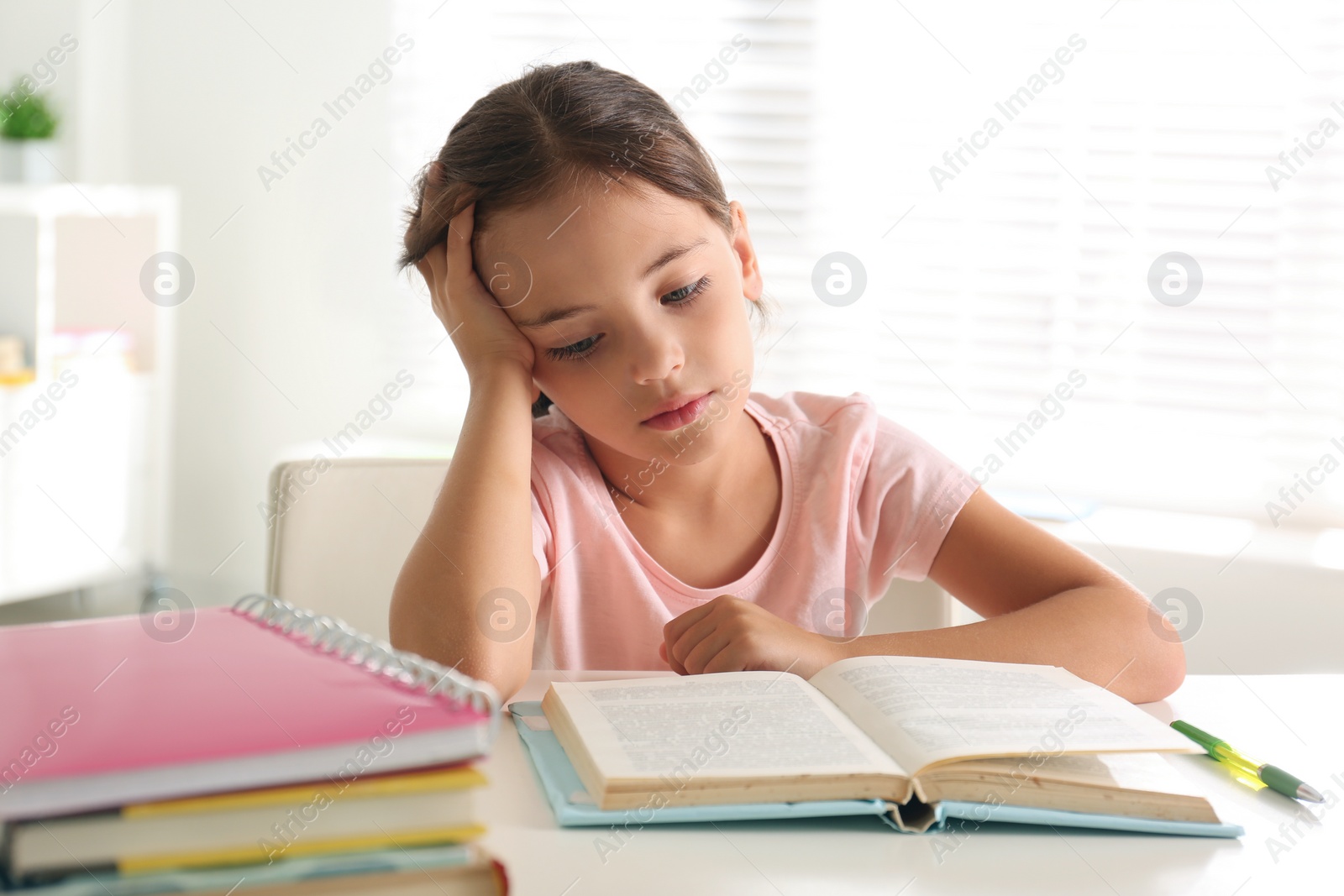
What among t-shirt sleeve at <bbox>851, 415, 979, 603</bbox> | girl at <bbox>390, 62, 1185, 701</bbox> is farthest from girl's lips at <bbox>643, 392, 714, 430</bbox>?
t-shirt sleeve at <bbox>851, 415, 979, 603</bbox>

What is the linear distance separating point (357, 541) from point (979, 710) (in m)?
0.69

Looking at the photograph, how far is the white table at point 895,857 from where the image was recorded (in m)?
0.51

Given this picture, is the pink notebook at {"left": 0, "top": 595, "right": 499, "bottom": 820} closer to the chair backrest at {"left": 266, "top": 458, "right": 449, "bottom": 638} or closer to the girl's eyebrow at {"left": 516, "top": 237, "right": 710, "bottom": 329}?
the girl's eyebrow at {"left": 516, "top": 237, "right": 710, "bottom": 329}

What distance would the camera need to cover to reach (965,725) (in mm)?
614

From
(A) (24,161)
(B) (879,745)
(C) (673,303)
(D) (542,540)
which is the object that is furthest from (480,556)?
(A) (24,161)

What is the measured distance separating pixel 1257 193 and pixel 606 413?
5.07ft

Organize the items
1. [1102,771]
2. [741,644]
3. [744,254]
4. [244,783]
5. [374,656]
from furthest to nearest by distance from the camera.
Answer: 1. [744,254]
2. [741,644]
3. [1102,771]
4. [374,656]
5. [244,783]

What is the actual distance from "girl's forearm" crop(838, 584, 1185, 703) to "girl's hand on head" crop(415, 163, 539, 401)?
393mm

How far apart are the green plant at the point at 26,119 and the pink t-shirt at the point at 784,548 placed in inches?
78.7

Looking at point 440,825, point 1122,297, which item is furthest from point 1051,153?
point 440,825

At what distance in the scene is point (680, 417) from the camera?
0.97 m

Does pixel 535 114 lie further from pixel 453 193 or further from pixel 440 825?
pixel 440 825

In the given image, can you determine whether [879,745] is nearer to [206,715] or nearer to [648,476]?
[206,715]

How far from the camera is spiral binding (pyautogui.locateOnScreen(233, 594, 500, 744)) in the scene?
42cm
